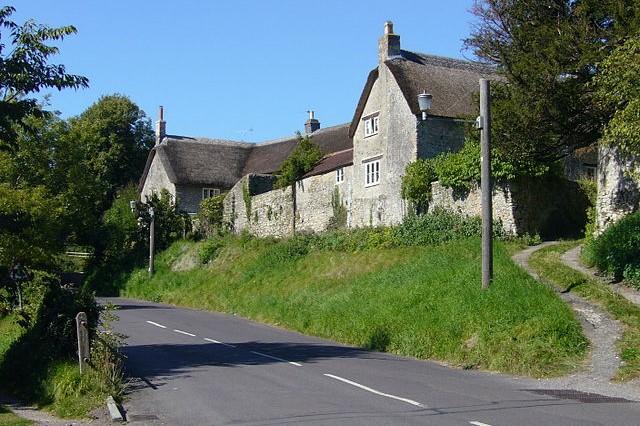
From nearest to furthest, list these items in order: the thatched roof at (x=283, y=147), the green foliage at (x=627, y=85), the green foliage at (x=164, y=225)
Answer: the green foliage at (x=627, y=85), the thatched roof at (x=283, y=147), the green foliage at (x=164, y=225)

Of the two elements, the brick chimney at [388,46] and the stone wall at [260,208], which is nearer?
the brick chimney at [388,46]

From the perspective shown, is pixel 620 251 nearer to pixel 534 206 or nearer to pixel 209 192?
pixel 534 206

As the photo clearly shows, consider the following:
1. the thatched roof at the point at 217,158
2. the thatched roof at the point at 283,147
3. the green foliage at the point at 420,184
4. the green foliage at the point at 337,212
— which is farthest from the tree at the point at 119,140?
the green foliage at the point at 420,184

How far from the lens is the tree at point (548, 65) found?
24.5 m

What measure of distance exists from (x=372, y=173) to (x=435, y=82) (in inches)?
205

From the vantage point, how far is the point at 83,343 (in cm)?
1476

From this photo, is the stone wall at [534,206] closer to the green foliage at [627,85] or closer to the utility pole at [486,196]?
the utility pole at [486,196]

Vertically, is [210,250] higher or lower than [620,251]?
higher

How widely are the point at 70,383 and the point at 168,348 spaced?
23.1ft

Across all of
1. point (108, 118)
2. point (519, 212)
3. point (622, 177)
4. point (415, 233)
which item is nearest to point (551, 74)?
point (622, 177)

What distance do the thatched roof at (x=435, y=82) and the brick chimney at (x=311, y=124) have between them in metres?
22.6

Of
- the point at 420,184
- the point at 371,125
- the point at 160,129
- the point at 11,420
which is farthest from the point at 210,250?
the point at 11,420

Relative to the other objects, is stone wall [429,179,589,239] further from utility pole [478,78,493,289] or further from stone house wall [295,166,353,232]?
stone house wall [295,166,353,232]

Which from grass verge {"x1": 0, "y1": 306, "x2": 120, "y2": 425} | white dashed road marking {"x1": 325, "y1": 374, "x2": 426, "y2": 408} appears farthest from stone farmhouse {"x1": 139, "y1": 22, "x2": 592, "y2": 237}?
grass verge {"x1": 0, "y1": 306, "x2": 120, "y2": 425}
